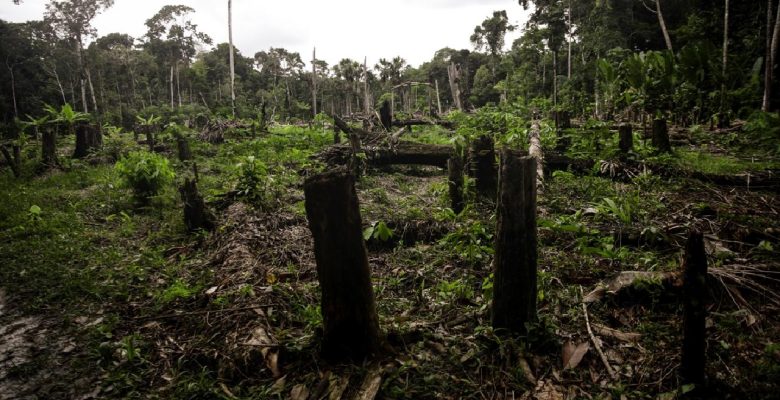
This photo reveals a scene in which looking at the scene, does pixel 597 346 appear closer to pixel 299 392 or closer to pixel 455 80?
pixel 299 392

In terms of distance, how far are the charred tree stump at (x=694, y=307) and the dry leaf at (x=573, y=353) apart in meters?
0.53

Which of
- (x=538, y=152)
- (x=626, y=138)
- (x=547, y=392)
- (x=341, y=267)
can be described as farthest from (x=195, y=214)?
(x=626, y=138)

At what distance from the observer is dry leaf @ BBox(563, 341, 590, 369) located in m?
2.35

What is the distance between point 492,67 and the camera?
41875 mm

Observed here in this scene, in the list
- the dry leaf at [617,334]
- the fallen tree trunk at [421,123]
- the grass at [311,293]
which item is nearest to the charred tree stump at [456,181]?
the grass at [311,293]

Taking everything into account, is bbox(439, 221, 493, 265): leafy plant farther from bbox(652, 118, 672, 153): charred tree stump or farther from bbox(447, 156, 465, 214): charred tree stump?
bbox(652, 118, 672, 153): charred tree stump

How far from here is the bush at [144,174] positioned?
22.4 feet

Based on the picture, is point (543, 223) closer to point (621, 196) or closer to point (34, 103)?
point (621, 196)

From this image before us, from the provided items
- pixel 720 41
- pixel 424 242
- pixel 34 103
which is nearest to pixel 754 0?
pixel 720 41

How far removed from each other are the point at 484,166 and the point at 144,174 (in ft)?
19.1

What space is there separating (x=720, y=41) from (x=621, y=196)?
17900 mm

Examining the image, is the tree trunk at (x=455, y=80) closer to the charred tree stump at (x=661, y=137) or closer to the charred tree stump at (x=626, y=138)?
the charred tree stump at (x=661, y=137)

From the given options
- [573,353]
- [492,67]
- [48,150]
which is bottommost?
[573,353]

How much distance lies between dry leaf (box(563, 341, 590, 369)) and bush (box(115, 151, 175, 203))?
23.0ft
